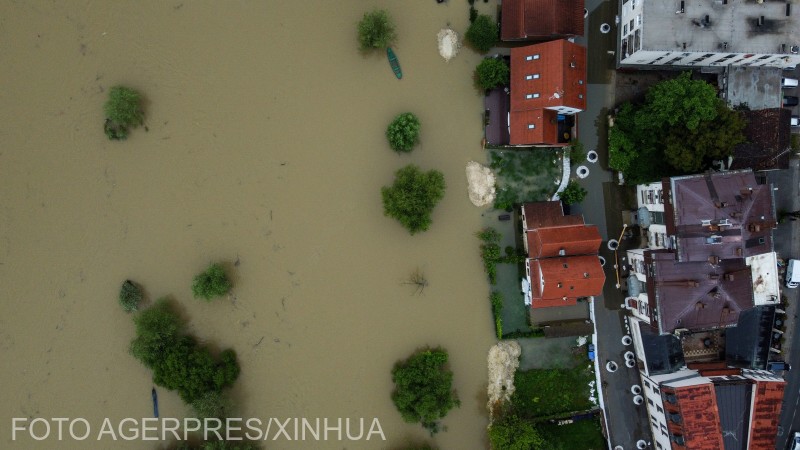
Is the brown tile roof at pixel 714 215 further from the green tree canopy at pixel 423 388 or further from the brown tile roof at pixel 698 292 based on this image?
the green tree canopy at pixel 423 388

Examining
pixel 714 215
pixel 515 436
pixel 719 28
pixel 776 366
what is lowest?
pixel 515 436

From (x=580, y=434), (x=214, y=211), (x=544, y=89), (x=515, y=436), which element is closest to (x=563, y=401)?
(x=580, y=434)

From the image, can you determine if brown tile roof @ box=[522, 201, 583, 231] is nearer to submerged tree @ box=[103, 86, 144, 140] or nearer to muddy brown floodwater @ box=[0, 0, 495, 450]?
muddy brown floodwater @ box=[0, 0, 495, 450]

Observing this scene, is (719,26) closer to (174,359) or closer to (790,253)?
(790,253)

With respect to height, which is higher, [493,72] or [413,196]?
[493,72]

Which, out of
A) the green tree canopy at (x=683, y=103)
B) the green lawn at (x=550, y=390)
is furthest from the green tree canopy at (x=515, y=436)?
the green tree canopy at (x=683, y=103)

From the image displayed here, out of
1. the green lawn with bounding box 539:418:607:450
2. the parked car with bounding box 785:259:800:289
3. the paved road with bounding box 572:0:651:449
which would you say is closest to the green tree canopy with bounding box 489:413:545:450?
the green lawn with bounding box 539:418:607:450
